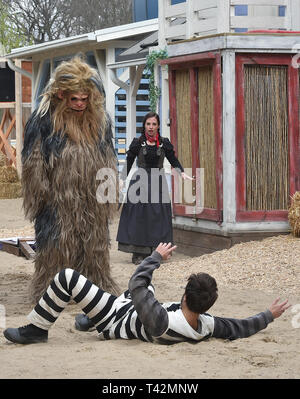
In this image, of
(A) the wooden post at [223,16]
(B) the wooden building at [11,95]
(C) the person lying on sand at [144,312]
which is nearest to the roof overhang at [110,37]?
(B) the wooden building at [11,95]

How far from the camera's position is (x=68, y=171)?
23.5ft

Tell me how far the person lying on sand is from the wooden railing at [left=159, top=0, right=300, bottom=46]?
5.45 m

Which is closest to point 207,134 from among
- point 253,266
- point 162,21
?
point 253,266

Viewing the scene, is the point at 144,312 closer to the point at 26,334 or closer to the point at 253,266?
the point at 26,334

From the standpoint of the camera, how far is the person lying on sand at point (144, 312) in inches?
Answer: 220

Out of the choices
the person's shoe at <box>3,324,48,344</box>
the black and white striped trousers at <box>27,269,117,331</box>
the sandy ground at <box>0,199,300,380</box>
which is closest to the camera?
the sandy ground at <box>0,199,300,380</box>

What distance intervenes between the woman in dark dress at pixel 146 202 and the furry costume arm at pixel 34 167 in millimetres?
3253

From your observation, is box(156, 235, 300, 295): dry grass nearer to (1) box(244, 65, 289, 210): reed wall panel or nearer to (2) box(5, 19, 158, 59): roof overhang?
(1) box(244, 65, 289, 210): reed wall panel

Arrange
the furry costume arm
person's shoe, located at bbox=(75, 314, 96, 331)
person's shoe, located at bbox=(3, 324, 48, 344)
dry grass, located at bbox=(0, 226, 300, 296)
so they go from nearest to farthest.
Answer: person's shoe, located at bbox=(3, 324, 48, 344)
person's shoe, located at bbox=(75, 314, 96, 331)
the furry costume arm
dry grass, located at bbox=(0, 226, 300, 296)

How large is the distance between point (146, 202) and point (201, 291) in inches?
203

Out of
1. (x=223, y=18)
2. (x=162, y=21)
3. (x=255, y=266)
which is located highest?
(x=162, y=21)

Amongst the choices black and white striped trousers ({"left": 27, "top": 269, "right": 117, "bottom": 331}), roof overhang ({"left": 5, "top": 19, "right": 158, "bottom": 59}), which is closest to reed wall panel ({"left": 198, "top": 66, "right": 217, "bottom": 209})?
black and white striped trousers ({"left": 27, "top": 269, "right": 117, "bottom": 331})

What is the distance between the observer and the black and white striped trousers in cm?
579

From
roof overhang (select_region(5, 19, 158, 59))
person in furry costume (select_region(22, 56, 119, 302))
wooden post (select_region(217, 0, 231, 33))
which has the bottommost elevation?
person in furry costume (select_region(22, 56, 119, 302))
